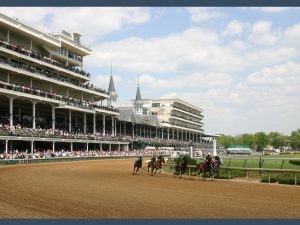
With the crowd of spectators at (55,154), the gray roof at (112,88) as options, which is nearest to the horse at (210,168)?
the crowd of spectators at (55,154)

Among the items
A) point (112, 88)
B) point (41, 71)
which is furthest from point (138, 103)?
point (41, 71)

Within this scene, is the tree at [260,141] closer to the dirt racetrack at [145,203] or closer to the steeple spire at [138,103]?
the steeple spire at [138,103]

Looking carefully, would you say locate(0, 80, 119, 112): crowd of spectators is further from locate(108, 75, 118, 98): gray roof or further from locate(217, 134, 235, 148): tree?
locate(217, 134, 235, 148): tree

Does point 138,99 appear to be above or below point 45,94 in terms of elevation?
above

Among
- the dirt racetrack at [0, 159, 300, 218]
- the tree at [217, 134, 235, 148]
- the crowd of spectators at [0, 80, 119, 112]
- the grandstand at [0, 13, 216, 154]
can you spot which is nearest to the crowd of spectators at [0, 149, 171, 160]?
the grandstand at [0, 13, 216, 154]

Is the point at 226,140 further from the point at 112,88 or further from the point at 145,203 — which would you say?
the point at 145,203

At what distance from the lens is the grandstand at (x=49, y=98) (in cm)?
4641

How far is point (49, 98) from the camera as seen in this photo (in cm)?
A: 5200

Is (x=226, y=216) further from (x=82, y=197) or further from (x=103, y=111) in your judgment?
(x=103, y=111)

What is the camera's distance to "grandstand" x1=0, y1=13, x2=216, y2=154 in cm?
4641

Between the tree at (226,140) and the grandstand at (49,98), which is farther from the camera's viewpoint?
the tree at (226,140)

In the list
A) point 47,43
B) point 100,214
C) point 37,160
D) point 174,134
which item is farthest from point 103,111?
point 100,214

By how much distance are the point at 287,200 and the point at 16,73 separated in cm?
3975

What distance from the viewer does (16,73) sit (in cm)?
4831
